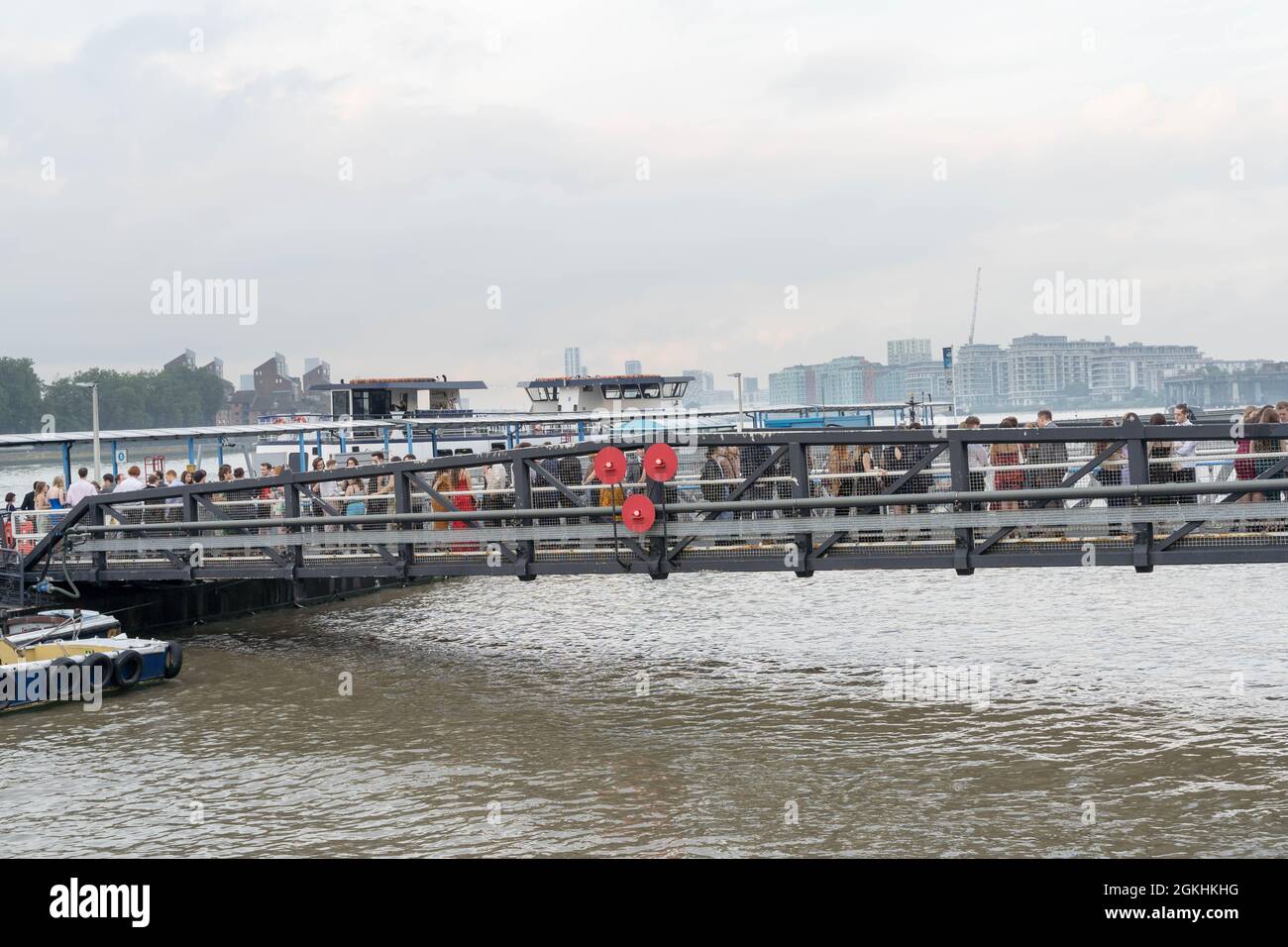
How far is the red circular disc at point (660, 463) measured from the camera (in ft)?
55.3

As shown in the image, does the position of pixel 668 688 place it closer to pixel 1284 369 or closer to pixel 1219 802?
pixel 1219 802

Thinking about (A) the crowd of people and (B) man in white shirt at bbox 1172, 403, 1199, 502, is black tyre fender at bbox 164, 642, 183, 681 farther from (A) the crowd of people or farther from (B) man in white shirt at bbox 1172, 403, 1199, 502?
(B) man in white shirt at bbox 1172, 403, 1199, 502

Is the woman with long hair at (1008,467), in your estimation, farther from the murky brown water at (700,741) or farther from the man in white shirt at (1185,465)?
the murky brown water at (700,741)

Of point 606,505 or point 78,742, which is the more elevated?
point 606,505

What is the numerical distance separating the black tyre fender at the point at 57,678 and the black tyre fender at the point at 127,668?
2.00 ft

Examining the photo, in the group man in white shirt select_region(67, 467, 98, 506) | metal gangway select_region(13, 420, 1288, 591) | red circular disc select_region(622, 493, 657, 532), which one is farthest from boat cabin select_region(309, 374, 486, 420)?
red circular disc select_region(622, 493, 657, 532)

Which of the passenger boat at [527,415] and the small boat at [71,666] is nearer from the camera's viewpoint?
the small boat at [71,666]

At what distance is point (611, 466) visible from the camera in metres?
16.8

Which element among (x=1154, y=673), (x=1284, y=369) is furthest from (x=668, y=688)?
(x=1284, y=369)

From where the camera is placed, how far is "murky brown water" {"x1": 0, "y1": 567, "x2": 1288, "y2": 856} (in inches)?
448

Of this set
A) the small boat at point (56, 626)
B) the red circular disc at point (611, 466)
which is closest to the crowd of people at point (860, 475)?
the red circular disc at point (611, 466)

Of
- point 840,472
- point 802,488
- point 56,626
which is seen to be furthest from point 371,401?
point 802,488

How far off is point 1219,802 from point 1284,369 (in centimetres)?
11352

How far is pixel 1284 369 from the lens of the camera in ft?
367
